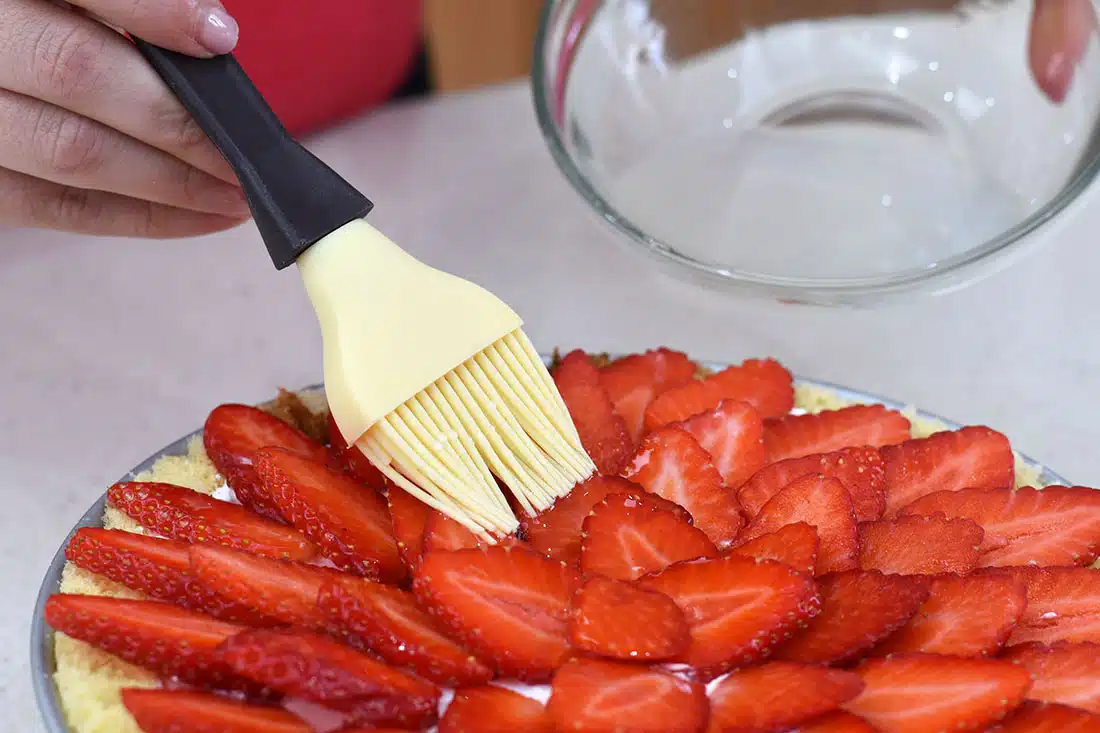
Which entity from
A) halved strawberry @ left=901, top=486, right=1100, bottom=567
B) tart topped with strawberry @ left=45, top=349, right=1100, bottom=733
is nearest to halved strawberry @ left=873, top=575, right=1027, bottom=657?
tart topped with strawberry @ left=45, top=349, right=1100, bottom=733

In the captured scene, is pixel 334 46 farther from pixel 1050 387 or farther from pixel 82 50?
pixel 1050 387

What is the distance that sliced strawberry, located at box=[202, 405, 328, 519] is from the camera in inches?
39.0

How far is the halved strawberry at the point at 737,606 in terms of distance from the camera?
811mm

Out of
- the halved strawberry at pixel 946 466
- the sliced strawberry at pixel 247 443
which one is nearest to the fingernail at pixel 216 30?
the sliced strawberry at pixel 247 443

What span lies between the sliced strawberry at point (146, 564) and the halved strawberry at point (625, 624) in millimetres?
248

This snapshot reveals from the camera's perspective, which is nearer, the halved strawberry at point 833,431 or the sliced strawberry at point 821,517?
the sliced strawberry at point 821,517

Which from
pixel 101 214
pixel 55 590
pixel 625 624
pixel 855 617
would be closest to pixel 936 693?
pixel 855 617

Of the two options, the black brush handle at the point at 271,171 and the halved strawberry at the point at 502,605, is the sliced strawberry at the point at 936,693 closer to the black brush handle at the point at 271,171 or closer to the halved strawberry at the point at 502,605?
the halved strawberry at the point at 502,605

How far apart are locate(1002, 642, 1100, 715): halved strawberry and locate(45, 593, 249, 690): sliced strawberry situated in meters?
0.54

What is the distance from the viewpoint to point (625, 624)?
80cm

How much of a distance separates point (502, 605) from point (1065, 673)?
15.5 inches

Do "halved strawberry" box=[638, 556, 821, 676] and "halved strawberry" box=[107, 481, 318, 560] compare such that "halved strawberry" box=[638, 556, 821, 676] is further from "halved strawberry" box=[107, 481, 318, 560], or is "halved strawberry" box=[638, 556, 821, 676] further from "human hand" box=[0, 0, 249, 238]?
"human hand" box=[0, 0, 249, 238]

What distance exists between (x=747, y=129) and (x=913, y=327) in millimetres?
321

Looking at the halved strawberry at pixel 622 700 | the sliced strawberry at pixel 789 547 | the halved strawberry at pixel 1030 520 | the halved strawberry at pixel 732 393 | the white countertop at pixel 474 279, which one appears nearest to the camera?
the halved strawberry at pixel 622 700
